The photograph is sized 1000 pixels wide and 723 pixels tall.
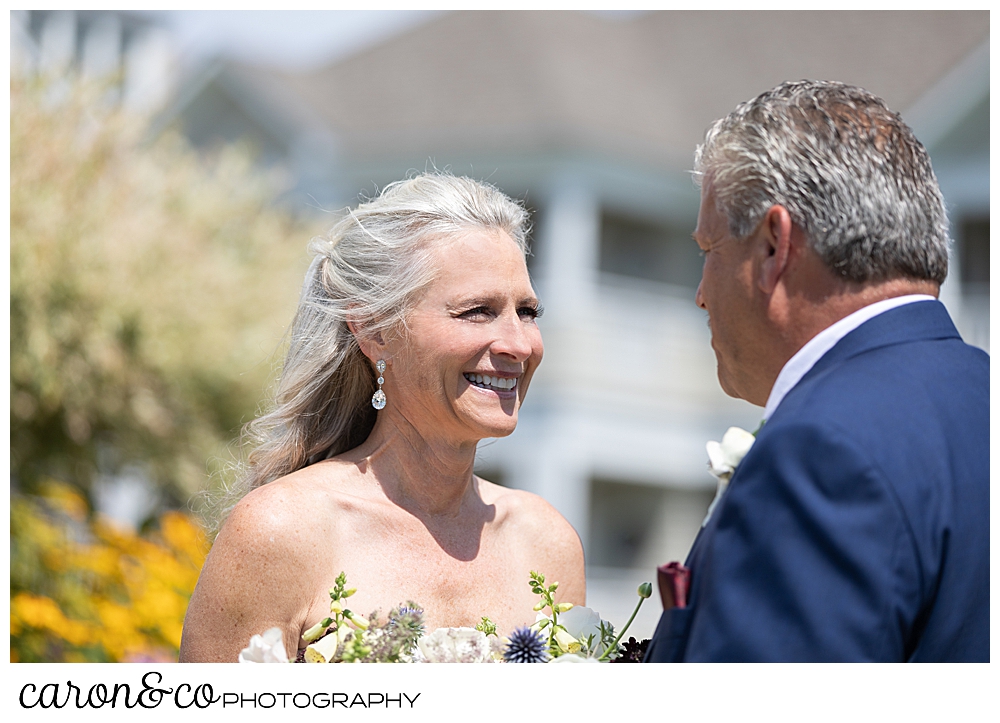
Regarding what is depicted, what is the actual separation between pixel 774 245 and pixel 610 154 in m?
13.5

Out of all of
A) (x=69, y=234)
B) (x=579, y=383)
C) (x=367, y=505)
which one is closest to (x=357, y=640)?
(x=367, y=505)

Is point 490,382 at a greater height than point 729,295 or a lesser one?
lesser

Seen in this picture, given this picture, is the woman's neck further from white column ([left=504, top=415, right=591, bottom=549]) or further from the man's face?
white column ([left=504, top=415, right=591, bottom=549])

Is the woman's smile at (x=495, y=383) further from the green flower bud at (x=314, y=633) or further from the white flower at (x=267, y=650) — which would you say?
the white flower at (x=267, y=650)

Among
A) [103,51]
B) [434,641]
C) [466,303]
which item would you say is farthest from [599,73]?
[434,641]

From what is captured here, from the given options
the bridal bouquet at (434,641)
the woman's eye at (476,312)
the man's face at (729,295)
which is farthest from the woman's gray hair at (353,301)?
the man's face at (729,295)

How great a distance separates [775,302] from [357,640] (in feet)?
3.77

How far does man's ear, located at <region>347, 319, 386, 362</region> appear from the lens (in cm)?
281

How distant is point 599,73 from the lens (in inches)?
675

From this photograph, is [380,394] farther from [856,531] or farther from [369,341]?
[856,531]

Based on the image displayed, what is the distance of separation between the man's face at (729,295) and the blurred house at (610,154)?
1099 cm

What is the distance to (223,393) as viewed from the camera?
340 inches

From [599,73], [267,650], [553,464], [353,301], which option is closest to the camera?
[267,650]

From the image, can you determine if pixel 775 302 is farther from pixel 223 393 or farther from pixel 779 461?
pixel 223 393
